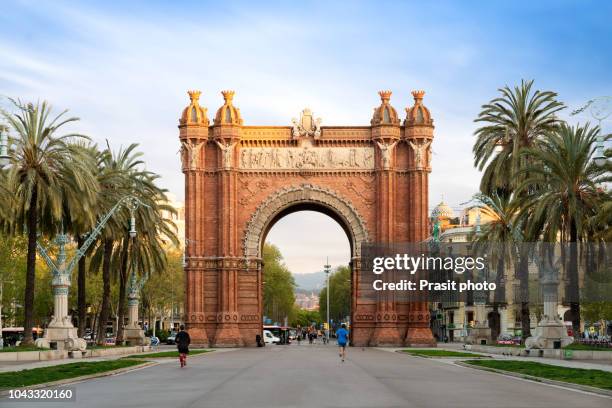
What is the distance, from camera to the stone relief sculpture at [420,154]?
7062 centimetres

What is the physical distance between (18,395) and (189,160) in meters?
49.7

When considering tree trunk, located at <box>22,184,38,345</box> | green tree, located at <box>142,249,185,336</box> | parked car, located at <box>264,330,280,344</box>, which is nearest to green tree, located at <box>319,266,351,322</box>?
green tree, located at <box>142,249,185,336</box>

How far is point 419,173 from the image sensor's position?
70.6 meters

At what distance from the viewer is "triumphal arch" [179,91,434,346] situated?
70.1 meters

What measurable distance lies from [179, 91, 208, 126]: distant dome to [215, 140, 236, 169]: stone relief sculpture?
7.22ft

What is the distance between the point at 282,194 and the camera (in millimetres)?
71750

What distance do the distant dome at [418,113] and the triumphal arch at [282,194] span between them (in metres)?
0.07

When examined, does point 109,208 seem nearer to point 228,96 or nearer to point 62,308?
point 62,308

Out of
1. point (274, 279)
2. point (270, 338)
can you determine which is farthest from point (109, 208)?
point (274, 279)

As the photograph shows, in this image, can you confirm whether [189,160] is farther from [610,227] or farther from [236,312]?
[610,227]

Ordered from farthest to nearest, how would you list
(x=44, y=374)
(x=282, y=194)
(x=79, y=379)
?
1. (x=282, y=194)
2. (x=44, y=374)
3. (x=79, y=379)

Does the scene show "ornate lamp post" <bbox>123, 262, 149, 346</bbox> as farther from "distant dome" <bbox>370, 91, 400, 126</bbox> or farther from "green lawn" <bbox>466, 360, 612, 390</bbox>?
"green lawn" <bbox>466, 360, 612, 390</bbox>

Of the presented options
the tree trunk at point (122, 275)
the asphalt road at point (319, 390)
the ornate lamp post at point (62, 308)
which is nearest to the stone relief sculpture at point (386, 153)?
the tree trunk at point (122, 275)

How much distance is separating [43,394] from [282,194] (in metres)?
50.3
